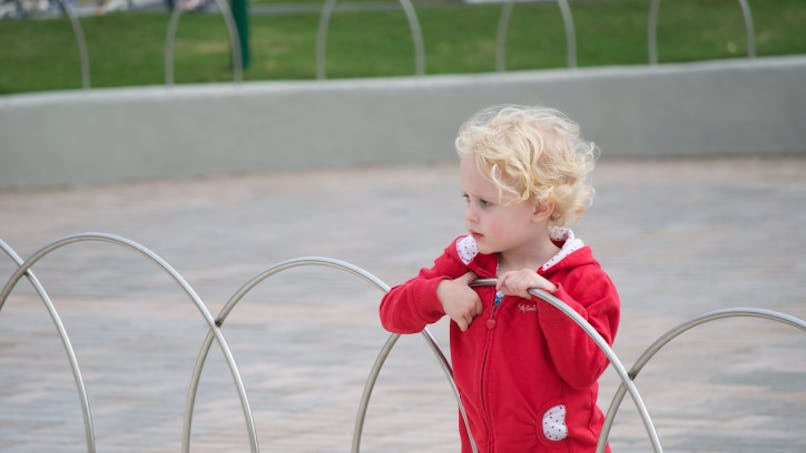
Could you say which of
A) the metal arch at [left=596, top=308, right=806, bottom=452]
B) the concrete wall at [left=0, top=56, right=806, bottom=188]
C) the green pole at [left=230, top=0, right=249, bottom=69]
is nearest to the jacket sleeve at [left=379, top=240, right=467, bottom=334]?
the metal arch at [left=596, top=308, right=806, bottom=452]

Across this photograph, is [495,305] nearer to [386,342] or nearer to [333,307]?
[386,342]

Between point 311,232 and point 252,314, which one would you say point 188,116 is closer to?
point 311,232

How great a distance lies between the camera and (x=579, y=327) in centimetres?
295

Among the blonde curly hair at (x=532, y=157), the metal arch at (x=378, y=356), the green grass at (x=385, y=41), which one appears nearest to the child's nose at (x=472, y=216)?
the blonde curly hair at (x=532, y=157)

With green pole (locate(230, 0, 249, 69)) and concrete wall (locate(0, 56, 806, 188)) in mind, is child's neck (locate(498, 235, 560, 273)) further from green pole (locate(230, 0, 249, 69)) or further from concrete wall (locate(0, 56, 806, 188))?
green pole (locate(230, 0, 249, 69))

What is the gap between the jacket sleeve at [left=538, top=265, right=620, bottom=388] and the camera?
2947 millimetres

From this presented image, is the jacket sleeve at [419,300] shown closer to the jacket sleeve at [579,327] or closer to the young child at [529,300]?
the young child at [529,300]

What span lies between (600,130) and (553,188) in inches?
447

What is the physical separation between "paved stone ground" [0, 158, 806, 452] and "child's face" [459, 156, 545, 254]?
8.47ft

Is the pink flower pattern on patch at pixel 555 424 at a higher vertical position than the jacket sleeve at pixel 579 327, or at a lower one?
lower

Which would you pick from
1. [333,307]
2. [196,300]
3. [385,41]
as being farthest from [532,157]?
[385,41]

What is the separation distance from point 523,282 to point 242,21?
44.2 feet

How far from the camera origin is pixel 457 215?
1119 centimetres

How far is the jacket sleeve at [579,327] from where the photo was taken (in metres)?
2.95
